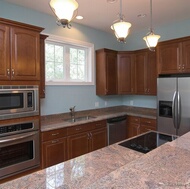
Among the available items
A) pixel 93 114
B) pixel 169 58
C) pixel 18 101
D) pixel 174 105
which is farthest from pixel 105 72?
pixel 18 101

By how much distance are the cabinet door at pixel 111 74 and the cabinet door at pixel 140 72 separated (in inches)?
20.9

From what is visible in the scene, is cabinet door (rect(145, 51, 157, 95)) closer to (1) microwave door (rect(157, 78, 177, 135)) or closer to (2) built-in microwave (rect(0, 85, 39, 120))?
(1) microwave door (rect(157, 78, 177, 135))

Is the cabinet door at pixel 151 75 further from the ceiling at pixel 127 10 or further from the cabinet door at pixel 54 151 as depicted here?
the cabinet door at pixel 54 151

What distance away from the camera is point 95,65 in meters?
4.13

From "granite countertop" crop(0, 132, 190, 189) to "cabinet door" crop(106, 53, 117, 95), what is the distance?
2.43m

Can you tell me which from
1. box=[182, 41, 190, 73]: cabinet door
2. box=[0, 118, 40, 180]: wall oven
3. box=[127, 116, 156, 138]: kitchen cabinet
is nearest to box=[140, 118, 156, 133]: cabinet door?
box=[127, 116, 156, 138]: kitchen cabinet

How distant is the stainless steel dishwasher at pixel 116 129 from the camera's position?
12.2 feet

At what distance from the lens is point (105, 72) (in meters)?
3.99

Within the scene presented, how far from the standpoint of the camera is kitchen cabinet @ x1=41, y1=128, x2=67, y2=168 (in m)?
2.69

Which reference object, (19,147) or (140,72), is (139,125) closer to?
(140,72)

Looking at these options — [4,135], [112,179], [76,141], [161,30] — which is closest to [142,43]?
[161,30]

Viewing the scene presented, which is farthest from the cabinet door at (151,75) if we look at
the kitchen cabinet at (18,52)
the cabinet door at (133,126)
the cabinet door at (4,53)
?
the cabinet door at (4,53)

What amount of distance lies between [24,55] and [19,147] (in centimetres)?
130

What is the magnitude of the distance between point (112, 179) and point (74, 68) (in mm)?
3302
